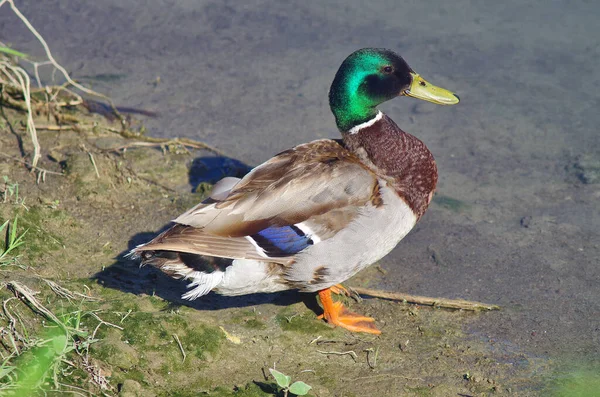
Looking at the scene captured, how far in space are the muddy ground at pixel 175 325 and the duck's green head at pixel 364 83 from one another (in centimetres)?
100

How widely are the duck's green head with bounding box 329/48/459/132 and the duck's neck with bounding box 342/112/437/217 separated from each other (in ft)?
0.23

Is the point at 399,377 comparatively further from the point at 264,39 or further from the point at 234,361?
the point at 264,39

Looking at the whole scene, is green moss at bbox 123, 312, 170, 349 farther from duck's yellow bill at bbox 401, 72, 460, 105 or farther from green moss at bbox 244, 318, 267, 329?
duck's yellow bill at bbox 401, 72, 460, 105

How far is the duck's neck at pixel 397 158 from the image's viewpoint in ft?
12.9

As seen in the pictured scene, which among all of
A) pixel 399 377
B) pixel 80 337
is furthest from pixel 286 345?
pixel 80 337

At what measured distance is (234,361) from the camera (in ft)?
11.1

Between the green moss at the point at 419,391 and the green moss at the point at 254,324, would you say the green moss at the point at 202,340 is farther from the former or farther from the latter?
the green moss at the point at 419,391

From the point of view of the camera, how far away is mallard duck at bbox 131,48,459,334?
139 inches

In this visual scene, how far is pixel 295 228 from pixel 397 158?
2.60ft

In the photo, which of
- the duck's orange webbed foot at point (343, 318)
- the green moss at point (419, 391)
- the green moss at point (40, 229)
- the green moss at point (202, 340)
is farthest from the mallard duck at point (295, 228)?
the green moss at point (40, 229)

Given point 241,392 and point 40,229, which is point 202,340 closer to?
point 241,392

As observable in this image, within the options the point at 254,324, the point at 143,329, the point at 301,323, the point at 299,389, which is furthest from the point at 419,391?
the point at 143,329

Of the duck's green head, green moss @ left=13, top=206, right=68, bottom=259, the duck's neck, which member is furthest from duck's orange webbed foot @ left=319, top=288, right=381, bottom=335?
green moss @ left=13, top=206, right=68, bottom=259

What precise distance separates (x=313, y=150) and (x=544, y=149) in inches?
106
